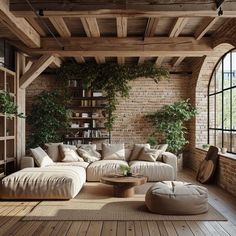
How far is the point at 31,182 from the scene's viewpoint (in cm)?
555

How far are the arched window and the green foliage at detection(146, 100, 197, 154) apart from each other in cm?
62

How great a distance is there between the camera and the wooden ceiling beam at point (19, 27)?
480 centimetres

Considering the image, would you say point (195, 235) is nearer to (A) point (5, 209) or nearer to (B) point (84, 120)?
(A) point (5, 209)

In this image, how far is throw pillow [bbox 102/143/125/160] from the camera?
316 inches

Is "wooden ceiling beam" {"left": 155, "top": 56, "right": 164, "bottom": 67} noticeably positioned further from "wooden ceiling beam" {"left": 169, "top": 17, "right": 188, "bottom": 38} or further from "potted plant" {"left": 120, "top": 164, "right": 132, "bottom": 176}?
"potted plant" {"left": 120, "top": 164, "right": 132, "bottom": 176}

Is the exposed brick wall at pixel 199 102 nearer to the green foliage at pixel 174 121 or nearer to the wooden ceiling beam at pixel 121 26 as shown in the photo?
the green foliage at pixel 174 121

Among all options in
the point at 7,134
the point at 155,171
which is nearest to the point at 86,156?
the point at 155,171

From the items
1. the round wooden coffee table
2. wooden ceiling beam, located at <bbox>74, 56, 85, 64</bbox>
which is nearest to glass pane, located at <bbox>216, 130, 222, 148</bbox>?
the round wooden coffee table

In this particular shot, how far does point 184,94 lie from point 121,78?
205 centimetres

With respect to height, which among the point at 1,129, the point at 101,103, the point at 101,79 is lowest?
the point at 1,129

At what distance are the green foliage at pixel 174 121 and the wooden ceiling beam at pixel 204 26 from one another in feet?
9.25

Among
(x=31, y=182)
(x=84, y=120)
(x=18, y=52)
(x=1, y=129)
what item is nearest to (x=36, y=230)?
(x=31, y=182)

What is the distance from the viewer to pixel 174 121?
31.3ft

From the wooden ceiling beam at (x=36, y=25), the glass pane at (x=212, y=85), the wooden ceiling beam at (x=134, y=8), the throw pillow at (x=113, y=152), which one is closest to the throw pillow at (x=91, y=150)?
the throw pillow at (x=113, y=152)
